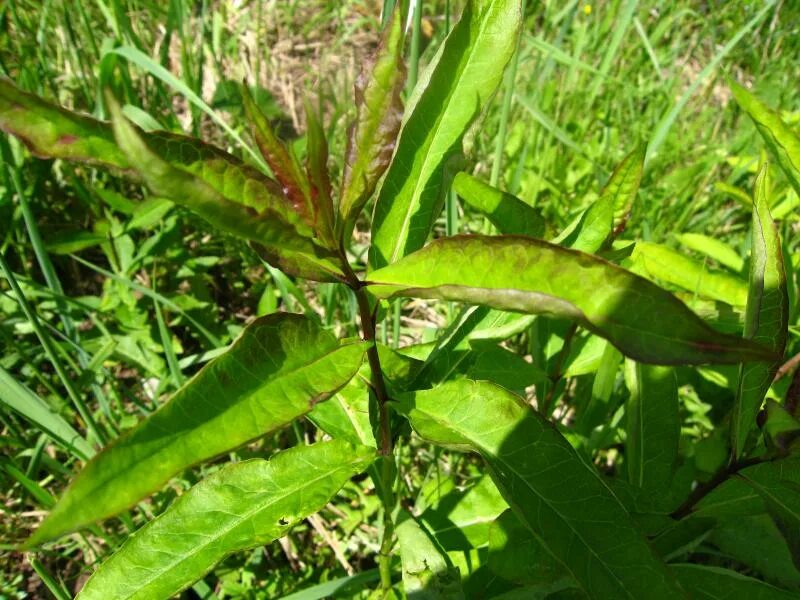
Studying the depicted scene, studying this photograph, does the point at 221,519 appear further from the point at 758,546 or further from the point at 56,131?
the point at 758,546

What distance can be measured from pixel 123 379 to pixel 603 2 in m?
2.93

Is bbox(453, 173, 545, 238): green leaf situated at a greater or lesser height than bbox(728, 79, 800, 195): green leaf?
lesser

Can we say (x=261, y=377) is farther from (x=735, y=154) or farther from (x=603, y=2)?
(x=603, y=2)

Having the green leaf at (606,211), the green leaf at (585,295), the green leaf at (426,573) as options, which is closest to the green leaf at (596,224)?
the green leaf at (606,211)

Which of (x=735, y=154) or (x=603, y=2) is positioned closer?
(x=735, y=154)

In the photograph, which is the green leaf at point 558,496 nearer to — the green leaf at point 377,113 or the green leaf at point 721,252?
the green leaf at point 377,113

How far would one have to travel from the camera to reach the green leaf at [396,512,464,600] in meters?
1.17

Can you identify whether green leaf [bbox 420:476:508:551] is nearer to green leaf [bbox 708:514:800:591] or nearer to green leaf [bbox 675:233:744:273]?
green leaf [bbox 708:514:800:591]

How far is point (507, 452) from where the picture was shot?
97 cm

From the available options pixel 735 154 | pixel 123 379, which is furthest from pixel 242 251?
pixel 735 154

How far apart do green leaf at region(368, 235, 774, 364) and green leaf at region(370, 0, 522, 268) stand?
309mm

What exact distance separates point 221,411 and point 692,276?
4.60 feet

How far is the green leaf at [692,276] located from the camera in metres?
1.75

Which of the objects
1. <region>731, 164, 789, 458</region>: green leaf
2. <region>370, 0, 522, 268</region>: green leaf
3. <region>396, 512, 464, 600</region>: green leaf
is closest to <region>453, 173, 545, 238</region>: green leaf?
<region>370, 0, 522, 268</region>: green leaf
